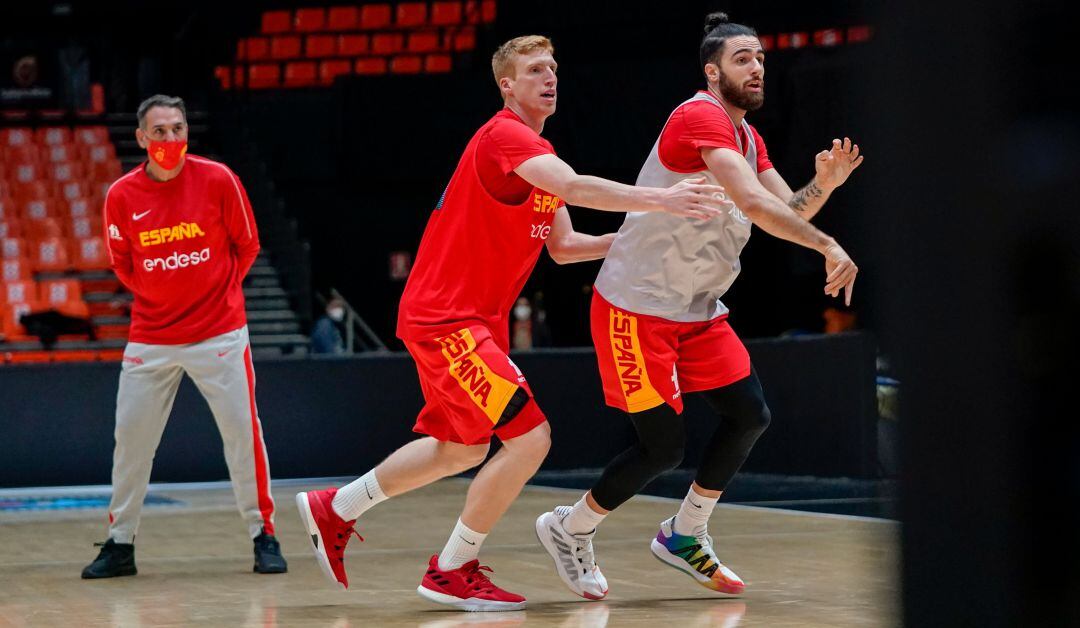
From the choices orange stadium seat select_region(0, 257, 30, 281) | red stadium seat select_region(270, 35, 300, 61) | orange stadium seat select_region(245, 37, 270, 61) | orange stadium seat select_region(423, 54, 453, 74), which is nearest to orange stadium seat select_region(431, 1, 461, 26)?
orange stadium seat select_region(423, 54, 453, 74)

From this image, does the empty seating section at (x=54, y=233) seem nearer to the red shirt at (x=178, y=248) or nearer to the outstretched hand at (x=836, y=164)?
the red shirt at (x=178, y=248)

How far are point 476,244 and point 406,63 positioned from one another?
16.0m

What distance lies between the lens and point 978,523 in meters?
0.96

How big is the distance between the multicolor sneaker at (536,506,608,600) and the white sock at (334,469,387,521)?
0.54m

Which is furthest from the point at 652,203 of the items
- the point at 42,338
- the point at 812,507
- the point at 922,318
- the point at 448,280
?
the point at 42,338

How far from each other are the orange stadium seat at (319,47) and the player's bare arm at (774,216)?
1687 cm

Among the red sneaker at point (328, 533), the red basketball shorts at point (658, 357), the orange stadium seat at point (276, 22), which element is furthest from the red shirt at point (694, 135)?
the orange stadium seat at point (276, 22)

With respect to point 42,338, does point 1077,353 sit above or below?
above

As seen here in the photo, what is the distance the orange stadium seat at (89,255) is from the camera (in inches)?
610

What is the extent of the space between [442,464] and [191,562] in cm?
205

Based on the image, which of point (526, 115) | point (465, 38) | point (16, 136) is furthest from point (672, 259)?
point (465, 38)

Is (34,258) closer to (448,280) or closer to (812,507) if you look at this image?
(812,507)

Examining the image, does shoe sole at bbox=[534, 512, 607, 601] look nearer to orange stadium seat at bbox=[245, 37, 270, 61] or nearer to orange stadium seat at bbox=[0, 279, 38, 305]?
orange stadium seat at bbox=[0, 279, 38, 305]

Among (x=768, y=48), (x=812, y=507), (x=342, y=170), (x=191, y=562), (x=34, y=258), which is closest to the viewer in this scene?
(x=191, y=562)
